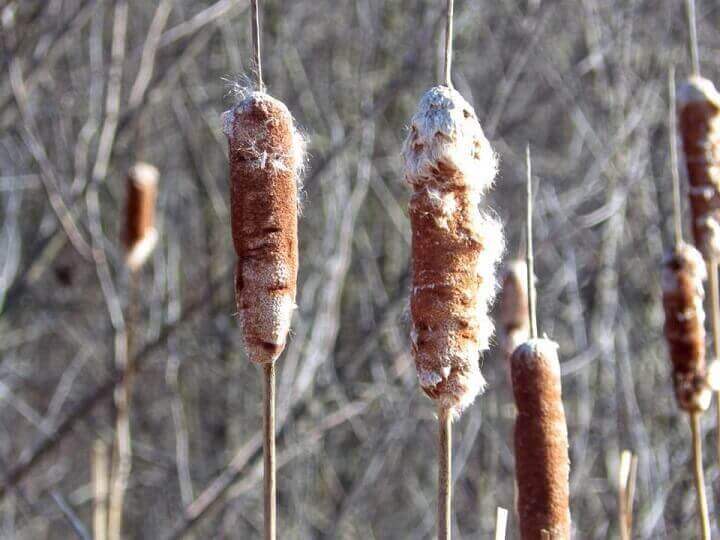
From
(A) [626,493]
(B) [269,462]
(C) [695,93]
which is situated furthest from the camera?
(C) [695,93]

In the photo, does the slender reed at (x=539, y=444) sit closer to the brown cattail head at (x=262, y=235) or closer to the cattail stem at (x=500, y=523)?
the cattail stem at (x=500, y=523)

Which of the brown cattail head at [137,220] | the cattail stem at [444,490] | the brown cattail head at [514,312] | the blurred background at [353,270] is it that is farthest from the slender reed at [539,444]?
the blurred background at [353,270]

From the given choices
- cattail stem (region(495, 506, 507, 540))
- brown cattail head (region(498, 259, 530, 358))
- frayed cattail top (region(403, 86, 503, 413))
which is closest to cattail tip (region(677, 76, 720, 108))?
brown cattail head (region(498, 259, 530, 358))

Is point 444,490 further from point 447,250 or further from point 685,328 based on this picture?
point 685,328

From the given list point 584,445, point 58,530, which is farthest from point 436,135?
point 58,530

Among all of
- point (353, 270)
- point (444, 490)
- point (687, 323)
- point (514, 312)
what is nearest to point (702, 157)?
point (687, 323)

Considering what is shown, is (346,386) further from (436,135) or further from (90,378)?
(436,135)
